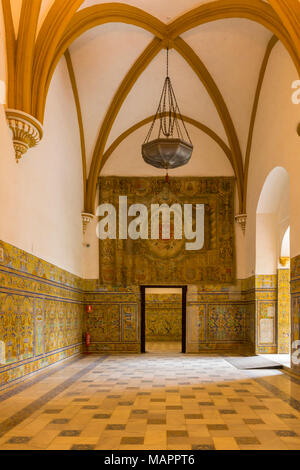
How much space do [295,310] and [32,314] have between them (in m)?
4.61

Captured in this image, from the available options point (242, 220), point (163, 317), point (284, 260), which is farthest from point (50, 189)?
point (163, 317)

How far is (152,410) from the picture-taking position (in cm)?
537

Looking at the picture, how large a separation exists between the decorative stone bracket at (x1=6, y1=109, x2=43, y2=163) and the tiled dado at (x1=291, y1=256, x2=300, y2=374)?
4946 millimetres

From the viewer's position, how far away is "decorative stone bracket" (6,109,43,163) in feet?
21.8

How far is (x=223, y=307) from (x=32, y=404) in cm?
834

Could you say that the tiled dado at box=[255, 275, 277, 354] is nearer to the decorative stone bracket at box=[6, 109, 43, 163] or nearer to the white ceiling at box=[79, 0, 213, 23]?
the white ceiling at box=[79, 0, 213, 23]

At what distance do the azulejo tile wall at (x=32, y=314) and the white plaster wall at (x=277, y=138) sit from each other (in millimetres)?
4676

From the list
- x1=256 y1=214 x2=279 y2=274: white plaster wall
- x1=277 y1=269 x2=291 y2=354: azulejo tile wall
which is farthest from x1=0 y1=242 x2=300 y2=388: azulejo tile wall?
x1=256 y1=214 x2=279 y2=274: white plaster wall

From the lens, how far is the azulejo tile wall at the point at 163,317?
18.3 meters

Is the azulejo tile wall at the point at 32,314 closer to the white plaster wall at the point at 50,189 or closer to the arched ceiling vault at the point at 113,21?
the white plaster wall at the point at 50,189

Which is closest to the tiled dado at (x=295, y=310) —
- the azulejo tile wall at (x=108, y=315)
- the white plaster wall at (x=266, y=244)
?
the azulejo tile wall at (x=108, y=315)

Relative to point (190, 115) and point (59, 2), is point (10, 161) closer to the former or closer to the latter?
point (59, 2)
